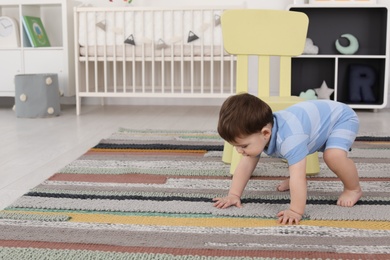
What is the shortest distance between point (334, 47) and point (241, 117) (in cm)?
243

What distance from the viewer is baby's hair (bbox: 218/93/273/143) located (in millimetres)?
1233

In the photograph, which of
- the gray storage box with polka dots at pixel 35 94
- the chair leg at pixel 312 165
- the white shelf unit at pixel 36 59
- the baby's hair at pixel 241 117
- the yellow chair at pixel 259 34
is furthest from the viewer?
the white shelf unit at pixel 36 59

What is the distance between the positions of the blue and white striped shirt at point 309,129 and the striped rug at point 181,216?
150 millimetres

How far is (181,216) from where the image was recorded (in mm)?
1346

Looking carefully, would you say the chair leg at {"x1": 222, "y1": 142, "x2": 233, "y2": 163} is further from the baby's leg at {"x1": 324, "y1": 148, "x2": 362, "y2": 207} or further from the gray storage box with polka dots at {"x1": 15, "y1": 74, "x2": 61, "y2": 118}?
the gray storage box with polka dots at {"x1": 15, "y1": 74, "x2": 61, "y2": 118}

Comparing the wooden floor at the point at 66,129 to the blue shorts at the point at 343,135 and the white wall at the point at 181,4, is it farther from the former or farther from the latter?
the blue shorts at the point at 343,135

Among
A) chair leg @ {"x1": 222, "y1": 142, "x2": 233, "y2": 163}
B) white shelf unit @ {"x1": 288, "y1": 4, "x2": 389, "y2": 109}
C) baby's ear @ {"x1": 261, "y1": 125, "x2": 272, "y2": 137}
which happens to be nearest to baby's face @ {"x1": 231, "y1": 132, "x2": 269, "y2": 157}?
baby's ear @ {"x1": 261, "y1": 125, "x2": 272, "y2": 137}

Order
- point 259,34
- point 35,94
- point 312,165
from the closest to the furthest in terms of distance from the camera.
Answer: point 312,165 < point 259,34 < point 35,94

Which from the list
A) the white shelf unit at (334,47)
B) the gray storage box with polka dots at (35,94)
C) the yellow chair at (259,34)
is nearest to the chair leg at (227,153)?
the yellow chair at (259,34)

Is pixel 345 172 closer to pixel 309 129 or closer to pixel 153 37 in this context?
pixel 309 129

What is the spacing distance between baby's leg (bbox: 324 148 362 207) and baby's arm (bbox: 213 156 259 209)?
0.18 meters

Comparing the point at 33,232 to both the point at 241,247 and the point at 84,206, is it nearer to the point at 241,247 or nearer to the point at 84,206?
the point at 84,206

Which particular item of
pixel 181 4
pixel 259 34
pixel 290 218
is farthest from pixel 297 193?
pixel 181 4

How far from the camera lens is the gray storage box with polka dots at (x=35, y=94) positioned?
311cm
